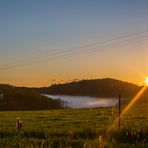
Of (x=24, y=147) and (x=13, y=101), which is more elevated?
(x=13, y=101)

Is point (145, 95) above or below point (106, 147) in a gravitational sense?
above

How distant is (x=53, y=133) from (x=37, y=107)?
6667 inches

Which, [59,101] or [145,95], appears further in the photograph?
[59,101]

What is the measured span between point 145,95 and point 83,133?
107m

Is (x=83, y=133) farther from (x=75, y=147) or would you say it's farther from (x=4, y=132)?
(x=75, y=147)

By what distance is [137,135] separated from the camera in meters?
22.2

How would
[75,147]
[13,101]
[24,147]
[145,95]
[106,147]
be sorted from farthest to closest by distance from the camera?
[13,101], [145,95], [75,147], [106,147], [24,147]

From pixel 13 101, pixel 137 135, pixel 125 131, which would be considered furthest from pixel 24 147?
pixel 13 101

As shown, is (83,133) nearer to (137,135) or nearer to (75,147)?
(137,135)

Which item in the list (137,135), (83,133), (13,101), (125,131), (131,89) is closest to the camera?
(137,135)

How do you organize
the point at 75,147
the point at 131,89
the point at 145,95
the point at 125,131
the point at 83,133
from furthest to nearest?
the point at 131,89
the point at 145,95
the point at 83,133
the point at 125,131
the point at 75,147

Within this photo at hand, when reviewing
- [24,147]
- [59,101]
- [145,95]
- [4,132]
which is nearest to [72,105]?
[59,101]

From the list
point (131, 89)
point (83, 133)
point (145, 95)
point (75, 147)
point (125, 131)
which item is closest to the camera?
point (75, 147)

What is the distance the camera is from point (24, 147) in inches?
581
